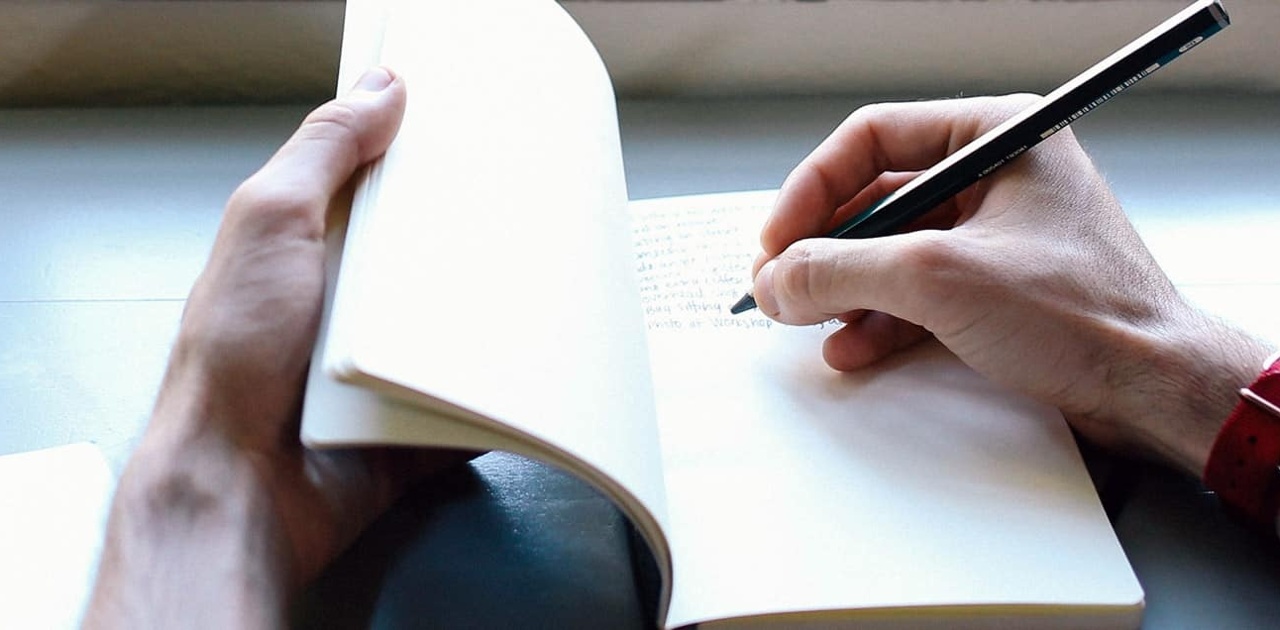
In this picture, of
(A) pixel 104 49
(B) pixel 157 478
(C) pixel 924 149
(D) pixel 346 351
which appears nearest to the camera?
(D) pixel 346 351

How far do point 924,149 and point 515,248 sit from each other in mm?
293

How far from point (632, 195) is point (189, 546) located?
1.18 ft

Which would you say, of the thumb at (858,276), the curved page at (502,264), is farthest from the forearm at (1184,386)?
the curved page at (502,264)

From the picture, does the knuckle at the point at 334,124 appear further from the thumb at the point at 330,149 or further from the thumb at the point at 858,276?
the thumb at the point at 858,276

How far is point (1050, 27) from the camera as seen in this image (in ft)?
2.74

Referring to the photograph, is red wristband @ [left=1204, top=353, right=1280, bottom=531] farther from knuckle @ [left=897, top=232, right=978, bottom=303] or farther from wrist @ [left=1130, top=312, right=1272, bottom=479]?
knuckle @ [left=897, top=232, right=978, bottom=303]

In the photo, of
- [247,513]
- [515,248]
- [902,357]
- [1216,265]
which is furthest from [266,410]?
[1216,265]

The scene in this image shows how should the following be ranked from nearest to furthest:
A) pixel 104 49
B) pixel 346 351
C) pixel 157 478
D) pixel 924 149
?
1. pixel 346 351
2. pixel 157 478
3. pixel 924 149
4. pixel 104 49

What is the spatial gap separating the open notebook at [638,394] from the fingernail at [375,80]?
0.04 ft

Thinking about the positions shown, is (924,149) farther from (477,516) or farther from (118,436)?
(118,436)

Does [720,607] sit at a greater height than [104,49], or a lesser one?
lesser

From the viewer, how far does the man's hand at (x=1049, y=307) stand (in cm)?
56

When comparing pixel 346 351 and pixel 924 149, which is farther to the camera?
pixel 924 149

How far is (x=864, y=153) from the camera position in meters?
0.67
